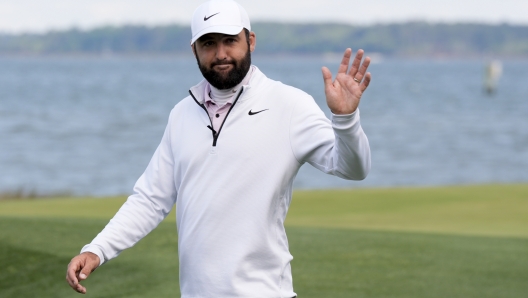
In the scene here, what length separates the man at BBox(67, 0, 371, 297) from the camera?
312 centimetres

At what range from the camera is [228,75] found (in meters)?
3.23

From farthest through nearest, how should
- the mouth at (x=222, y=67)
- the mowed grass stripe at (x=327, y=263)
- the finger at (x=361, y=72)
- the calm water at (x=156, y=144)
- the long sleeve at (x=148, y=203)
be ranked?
the calm water at (x=156, y=144) < the mowed grass stripe at (x=327, y=263) < the long sleeve at (x=148, y=203) < the mouth at (x=222, y=67) < the finger at (x=361, y=72)

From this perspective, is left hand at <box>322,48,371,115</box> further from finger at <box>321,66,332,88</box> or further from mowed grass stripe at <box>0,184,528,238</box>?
mowed grass stripe at <box>0,184,528,238</box>

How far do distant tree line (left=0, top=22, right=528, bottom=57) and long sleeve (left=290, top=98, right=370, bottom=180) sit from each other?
14062 centimetres

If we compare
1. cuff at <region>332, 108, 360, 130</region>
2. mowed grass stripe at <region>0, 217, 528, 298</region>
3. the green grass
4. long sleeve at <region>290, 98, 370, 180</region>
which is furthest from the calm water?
cuff at <region>332, 108, 360, 130</region>

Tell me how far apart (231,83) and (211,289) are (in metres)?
0.74

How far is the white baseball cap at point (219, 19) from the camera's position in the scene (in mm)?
3195

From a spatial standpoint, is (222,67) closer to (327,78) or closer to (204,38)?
(204,38)

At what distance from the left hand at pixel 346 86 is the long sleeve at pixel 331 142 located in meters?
0.03

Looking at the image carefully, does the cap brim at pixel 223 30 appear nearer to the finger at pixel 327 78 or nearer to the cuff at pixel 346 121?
the finger at pixel 327 78

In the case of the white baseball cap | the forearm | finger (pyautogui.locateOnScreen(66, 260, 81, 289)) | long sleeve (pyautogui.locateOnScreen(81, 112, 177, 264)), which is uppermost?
the white baseball cap

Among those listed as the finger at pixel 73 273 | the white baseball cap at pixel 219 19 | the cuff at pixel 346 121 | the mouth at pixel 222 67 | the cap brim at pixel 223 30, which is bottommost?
the finger at pixel 73 273

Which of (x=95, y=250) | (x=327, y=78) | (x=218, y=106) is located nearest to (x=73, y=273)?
(x=95, y=250)

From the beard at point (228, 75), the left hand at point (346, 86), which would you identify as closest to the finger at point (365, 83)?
the left hand at point (346, 86)
